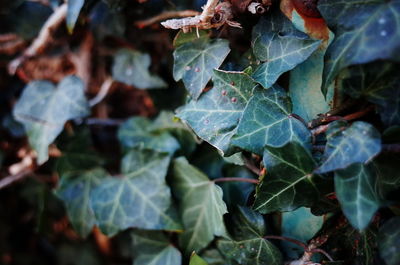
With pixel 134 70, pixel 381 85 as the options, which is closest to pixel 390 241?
pixel 381 85

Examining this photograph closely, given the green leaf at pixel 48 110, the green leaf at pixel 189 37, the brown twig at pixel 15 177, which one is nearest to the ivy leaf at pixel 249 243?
the green leaf at pixel 189 37

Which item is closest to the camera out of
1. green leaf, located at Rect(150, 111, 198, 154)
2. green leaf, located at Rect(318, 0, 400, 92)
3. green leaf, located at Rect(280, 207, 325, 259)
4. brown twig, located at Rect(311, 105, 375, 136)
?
green leaf, located at Rect(318, 0, 400, 92)

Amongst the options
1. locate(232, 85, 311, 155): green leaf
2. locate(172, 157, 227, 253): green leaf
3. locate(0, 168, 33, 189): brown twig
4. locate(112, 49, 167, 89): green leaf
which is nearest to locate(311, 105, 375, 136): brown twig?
locate(232, 85, 311, 155): green leaf

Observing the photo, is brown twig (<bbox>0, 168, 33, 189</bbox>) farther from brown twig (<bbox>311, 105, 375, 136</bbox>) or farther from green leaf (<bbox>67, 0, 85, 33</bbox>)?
brown twig (<bbox>311, 105, 375, 136</bbox>)

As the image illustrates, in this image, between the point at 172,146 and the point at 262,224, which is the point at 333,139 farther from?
the point at 172,146

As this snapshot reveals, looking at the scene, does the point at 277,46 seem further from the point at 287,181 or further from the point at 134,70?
the point at 134,70

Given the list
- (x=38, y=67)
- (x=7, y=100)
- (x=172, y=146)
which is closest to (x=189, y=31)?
(x=172, y=146)
